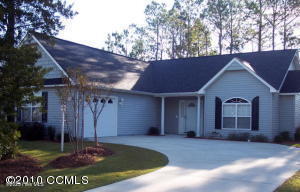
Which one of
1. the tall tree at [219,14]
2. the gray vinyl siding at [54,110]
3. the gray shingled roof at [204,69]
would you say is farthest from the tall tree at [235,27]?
the gray vinyl siding at [54,110]

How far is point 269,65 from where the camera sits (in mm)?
20656

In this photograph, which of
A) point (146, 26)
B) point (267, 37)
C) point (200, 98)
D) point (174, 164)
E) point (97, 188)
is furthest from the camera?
point (146, 26)

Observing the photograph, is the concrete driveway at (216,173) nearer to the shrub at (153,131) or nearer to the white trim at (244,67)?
the white trim at (244,67)

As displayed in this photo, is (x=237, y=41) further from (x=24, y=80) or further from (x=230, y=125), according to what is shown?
(x=24, y=80)

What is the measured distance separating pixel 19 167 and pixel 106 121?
9.75 m

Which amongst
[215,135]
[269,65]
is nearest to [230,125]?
[215,135]

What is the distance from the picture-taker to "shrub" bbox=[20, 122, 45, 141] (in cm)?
1730

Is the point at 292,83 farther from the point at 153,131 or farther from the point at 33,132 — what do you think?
the point at 33,132

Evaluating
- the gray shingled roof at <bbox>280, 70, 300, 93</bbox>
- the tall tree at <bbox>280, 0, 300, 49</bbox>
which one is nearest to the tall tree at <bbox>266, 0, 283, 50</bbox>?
the tall tree at <bbox>280, 0, 300, 49</bbox>

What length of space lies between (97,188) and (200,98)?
15045mm

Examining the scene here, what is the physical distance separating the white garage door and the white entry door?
17.2ft

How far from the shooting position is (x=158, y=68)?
1027 inches

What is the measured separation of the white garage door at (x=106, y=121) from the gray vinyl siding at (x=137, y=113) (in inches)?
15.5

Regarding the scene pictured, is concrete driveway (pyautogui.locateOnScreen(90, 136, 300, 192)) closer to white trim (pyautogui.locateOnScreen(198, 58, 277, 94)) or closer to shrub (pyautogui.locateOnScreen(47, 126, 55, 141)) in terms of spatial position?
white trim (pyautogui.locateOnScreen(198, 58, 277, 94))
